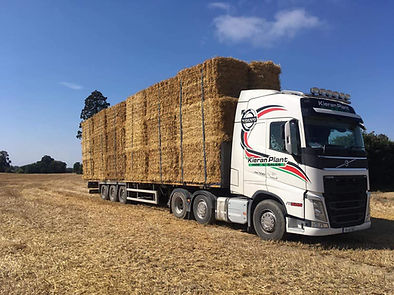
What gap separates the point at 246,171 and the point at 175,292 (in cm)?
465

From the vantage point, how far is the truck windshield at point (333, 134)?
710 cm

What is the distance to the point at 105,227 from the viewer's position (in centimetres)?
877

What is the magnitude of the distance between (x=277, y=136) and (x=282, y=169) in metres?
0.81

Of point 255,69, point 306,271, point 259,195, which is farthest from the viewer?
point 255,69

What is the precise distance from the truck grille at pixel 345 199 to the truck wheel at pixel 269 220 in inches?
41.9

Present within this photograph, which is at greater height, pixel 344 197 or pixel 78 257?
pixel 344 197

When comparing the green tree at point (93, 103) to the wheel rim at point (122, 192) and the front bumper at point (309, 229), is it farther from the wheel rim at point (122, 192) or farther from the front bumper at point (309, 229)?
the front bumper at point (309, 229)

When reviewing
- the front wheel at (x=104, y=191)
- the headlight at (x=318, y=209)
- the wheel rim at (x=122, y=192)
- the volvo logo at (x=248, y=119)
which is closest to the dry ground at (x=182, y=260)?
the headlight at (x=318, y=209)

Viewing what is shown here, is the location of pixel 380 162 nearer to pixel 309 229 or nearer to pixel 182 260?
pixel 309 229

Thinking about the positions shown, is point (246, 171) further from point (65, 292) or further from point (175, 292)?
point (65, 292)

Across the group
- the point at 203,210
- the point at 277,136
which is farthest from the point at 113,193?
the point at 277,136

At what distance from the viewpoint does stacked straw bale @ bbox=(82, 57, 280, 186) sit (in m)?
9.35

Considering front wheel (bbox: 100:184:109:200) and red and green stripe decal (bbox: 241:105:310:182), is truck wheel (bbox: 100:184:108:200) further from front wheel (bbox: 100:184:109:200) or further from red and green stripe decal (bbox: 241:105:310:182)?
red and green stripe decal (bbox: 241:105:310:182)

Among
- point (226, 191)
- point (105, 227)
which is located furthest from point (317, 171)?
point (105, 227)
